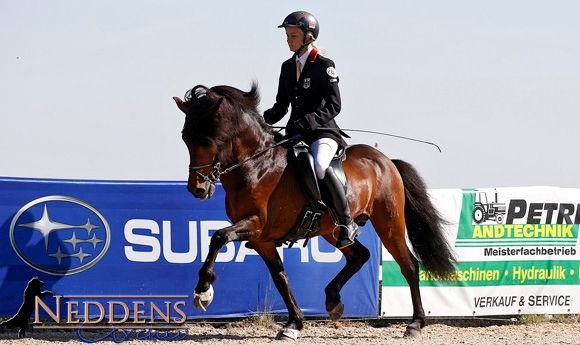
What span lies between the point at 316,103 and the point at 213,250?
1932 millimetres

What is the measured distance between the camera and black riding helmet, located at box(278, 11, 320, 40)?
9141 millimetres

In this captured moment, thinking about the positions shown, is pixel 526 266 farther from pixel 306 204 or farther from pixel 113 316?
pixel 113 316

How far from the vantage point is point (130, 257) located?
1005 cm

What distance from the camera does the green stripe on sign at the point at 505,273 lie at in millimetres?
11078

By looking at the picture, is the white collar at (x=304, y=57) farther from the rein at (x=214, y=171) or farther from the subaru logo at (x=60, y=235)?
the subaru logo at (x=60, y=235)

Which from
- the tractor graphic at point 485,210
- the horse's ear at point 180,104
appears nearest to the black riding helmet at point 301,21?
the horse's ear at point 180,104

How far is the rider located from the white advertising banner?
6.88 ft

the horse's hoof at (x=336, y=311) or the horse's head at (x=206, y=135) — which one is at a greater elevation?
the horse's head at (x=206, y=135)

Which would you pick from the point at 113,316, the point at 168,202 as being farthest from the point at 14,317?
the point at 168,202

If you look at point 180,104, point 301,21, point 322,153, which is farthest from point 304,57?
point 180,104

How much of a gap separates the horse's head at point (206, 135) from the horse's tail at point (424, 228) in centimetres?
251

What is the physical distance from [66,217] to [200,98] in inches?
85.3

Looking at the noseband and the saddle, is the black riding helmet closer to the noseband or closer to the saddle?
the saddle

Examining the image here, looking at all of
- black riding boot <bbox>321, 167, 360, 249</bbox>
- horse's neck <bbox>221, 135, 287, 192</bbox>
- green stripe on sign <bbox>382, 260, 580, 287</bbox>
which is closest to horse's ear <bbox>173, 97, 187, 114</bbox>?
horse's neck <bbox>221, 135, 287, 192</bbox>
